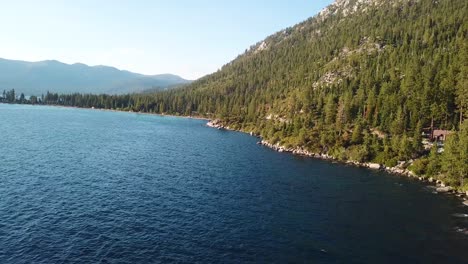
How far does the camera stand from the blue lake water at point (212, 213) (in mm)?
47219

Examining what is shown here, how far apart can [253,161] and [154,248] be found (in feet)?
230

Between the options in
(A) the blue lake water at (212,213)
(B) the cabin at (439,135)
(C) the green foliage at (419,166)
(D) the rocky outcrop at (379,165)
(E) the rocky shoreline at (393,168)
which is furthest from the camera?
(B) the cabin at (439,135)

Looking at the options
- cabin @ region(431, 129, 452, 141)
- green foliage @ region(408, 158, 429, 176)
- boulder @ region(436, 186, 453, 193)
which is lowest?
boulder @ region(436, 186, 453, 193)

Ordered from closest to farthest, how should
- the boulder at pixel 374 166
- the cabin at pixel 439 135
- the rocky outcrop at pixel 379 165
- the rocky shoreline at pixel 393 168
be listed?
the rocky shoreline at pixel 393 168
the rocky outcrop at pixel 379 165
the boulder at pixel 374 166
the cabin at pixel 439 135

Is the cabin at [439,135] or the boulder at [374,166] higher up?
the cabin at [439,135]

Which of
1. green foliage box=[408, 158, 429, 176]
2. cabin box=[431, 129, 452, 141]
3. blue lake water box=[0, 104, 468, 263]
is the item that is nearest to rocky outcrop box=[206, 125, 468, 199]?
green foliage box=[408, 158, 429, 176]

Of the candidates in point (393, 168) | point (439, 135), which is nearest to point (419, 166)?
point (393, 168)

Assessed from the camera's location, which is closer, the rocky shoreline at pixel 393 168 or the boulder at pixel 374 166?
the rocky shoreline at pixel 393 168

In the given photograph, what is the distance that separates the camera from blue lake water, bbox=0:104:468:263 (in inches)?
1859

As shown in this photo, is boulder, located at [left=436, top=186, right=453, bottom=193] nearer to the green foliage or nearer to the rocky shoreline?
the rocky shoreline

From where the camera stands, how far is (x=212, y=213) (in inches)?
2478

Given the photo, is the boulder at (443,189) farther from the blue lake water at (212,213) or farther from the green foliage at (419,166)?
the green foliage at (419,166)

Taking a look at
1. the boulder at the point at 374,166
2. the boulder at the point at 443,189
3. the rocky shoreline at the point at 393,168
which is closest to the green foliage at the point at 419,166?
the rocky shoreline at the point at 393,168

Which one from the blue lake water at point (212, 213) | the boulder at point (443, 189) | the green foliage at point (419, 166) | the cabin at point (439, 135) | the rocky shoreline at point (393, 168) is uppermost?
the cabin at point (439, 135)
